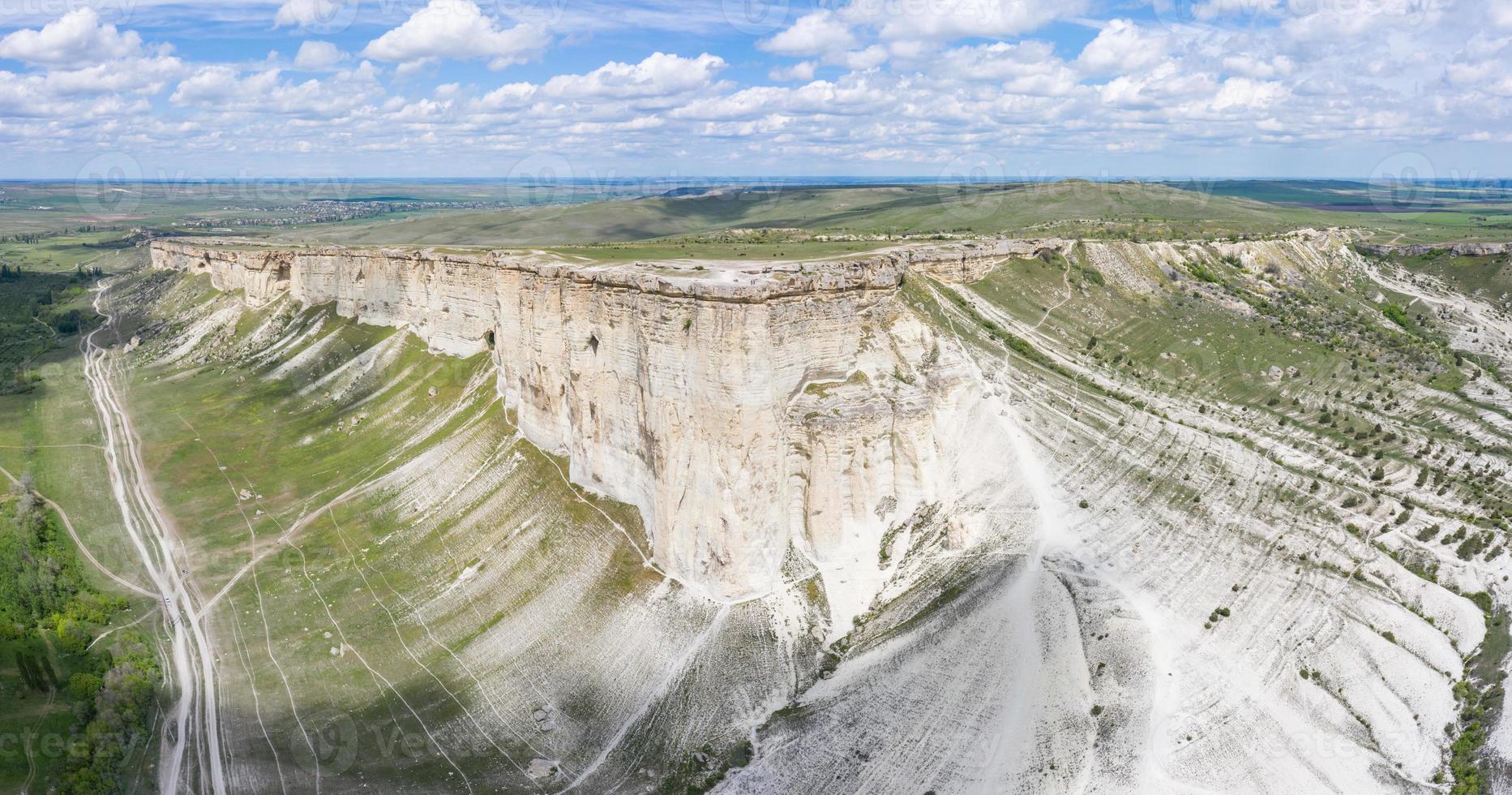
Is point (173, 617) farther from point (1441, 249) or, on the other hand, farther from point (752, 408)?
point (1441, 249)

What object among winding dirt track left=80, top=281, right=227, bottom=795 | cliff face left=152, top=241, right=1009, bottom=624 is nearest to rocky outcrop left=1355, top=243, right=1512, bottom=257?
cliff face left=152, top=241, right=1009, bottom=624

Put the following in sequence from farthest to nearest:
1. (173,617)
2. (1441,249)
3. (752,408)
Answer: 1. (1441,249)
2. (173,617)
3. (752,408)

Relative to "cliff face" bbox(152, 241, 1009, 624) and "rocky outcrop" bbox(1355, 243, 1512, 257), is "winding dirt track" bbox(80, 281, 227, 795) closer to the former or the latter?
"cliff face" bbox(152, 241, 1009, 624)

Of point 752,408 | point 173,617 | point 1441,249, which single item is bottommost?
point 173,617

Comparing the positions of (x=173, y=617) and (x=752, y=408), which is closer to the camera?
(x=752, y=408)

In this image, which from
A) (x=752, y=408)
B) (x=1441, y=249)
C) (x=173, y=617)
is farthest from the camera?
(x=1441, y=249)

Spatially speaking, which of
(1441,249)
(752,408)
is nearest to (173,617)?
(752,408)

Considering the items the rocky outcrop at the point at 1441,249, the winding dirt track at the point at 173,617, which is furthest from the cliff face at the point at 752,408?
the rocky outcrop at the point at 1441,249
